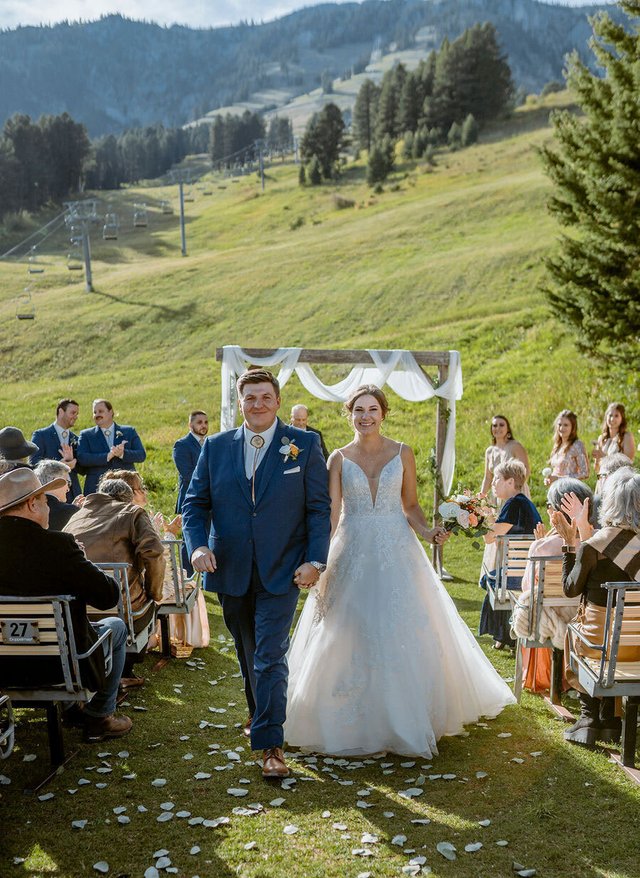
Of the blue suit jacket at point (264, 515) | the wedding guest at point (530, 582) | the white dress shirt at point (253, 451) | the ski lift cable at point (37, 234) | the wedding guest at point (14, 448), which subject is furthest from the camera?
the ski lift cable at point (37, 234)

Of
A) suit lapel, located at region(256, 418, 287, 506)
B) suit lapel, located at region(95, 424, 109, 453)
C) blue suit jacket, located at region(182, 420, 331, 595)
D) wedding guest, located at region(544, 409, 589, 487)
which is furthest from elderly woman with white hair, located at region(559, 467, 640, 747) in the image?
suit lapel, located at region(95, 424, 109, 453)

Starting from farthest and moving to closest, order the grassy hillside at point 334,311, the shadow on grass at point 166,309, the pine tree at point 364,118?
the pine tree at point 364,118 → the shadow on grass at point 166,309 → the grassy hillside at point 334,311

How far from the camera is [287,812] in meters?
4.72

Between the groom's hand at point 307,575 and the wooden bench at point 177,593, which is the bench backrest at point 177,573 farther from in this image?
the groom's hand at point 307,575

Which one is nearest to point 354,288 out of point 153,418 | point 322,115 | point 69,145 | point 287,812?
point 153,418

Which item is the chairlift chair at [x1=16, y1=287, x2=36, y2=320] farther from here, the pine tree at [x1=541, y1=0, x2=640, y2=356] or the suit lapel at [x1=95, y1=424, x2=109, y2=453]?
the suit lapel at [x1=95, y1=424, x2=109, y2=453]

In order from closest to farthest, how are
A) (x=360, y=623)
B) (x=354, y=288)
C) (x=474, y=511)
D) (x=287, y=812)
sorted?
(x=287, y=812) → (x=360, y=623) → (x=474, y=511) → (x=354, y=288)

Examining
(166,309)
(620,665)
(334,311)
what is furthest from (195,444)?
(166,309)

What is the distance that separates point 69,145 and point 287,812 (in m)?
108

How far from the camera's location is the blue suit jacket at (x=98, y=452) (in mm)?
11180

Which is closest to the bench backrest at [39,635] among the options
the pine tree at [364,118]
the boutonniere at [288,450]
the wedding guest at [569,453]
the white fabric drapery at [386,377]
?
the boutonniere at [288,450]

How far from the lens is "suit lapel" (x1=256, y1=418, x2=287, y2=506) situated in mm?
5398

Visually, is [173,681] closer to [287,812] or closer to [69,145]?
[287,812]

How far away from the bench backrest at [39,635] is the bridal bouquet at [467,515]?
2868 millimetres
